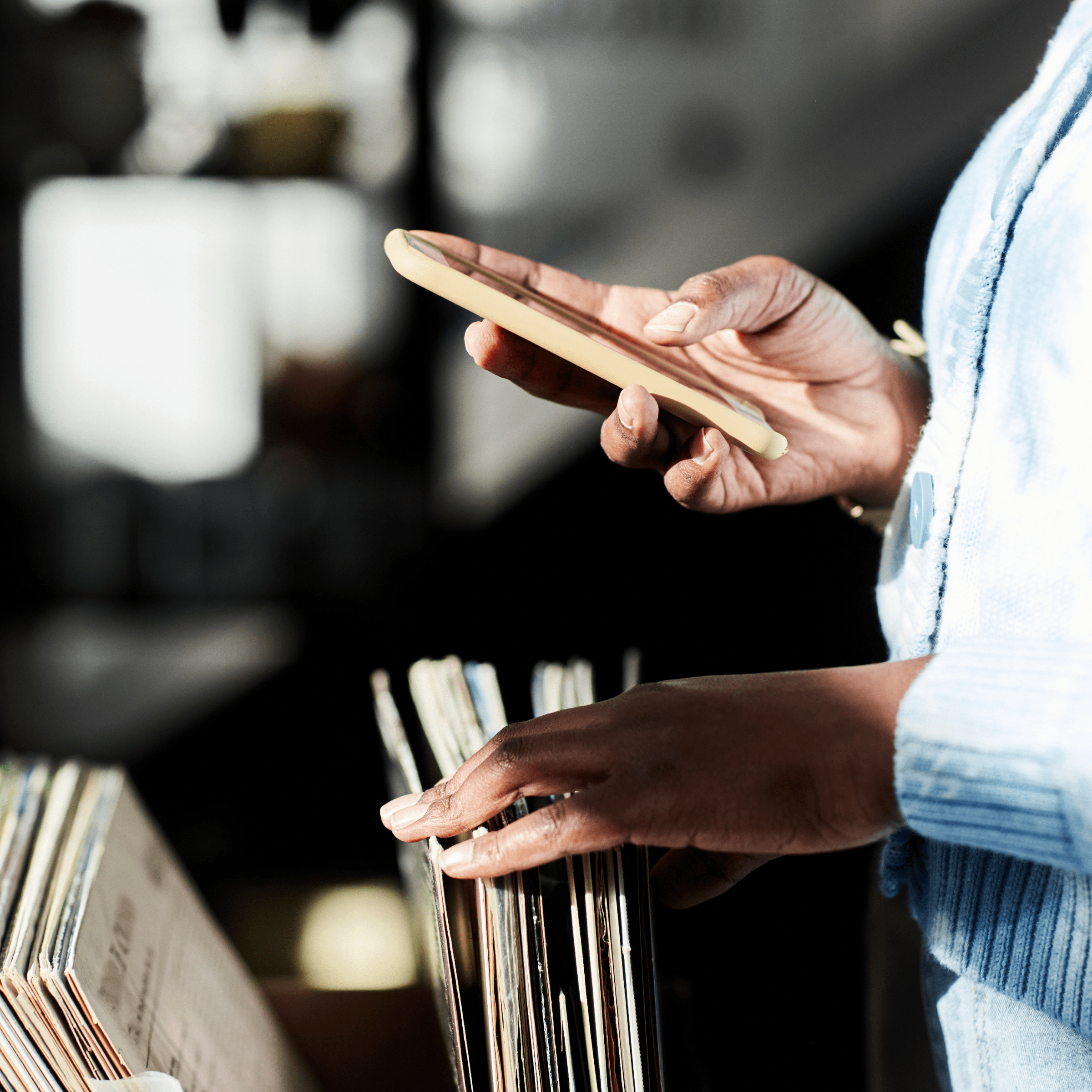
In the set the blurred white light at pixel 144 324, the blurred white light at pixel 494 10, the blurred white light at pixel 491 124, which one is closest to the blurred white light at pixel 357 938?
the blurred white light at pixel 144 324

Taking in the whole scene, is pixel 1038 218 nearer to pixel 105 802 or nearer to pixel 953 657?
pixel 953 657

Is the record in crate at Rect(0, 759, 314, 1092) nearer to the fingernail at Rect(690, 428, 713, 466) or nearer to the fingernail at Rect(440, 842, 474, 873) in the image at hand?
the fingernail at Rect(440, 842, 474, 873)

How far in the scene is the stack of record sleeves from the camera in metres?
0.45

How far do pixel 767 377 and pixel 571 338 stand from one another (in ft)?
0.92

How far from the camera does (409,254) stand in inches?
18.5

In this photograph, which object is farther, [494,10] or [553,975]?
[494,10]

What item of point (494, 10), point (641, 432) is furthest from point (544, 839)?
point (494, 10)

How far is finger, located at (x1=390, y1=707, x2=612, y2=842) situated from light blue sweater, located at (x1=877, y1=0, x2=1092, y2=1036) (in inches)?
5.0

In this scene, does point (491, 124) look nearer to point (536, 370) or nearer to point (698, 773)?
point (536, 370)

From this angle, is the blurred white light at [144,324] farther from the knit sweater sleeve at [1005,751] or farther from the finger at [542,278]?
the knit sweater sleeve at [1005,751]

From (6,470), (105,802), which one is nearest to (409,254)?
(105,802)

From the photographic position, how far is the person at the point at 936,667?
0.37m

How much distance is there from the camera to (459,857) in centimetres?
40

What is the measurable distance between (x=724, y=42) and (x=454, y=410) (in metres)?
1.16
